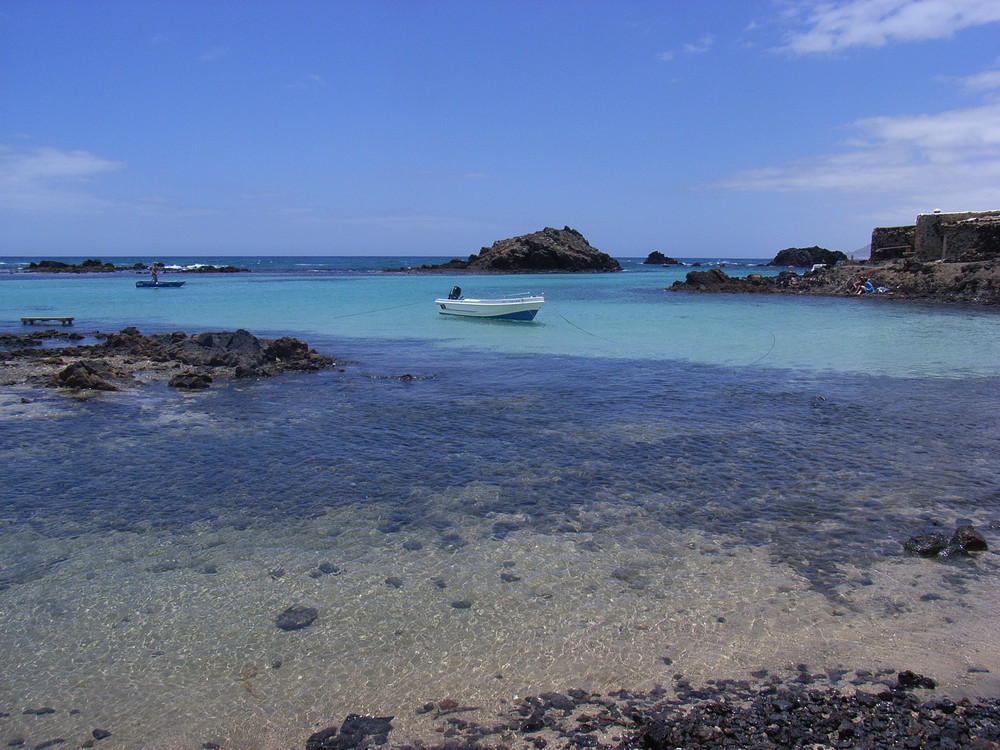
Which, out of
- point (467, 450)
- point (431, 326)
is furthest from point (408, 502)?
point (431, 326)

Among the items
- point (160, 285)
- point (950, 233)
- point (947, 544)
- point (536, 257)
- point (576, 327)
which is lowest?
point (947, 544)

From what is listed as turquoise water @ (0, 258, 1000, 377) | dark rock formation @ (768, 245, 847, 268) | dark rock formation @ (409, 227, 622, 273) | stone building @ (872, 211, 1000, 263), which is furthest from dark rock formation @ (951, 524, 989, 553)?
dark rock formation @ (768, 245, 847, 268)

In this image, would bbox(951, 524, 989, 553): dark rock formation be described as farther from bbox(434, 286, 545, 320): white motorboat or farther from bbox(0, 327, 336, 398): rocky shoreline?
bbox(434, 286, 545, 320): white motorboat

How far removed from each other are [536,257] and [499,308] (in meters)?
66.5

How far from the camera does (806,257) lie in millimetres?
115438

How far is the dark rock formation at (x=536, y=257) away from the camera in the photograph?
95312mm

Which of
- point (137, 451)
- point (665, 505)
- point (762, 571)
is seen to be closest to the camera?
point (762, 571)

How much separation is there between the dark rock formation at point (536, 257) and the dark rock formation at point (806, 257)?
36.3 meters

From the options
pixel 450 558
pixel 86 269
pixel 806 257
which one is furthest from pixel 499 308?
pixel 806 257

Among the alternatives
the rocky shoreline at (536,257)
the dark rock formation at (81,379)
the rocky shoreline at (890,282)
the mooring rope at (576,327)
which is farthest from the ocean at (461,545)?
the rocky shoreline at (536,257)

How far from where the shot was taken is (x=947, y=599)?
19.3ft

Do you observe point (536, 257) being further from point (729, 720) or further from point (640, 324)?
point (729, 720)

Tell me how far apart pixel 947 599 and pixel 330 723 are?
507cm

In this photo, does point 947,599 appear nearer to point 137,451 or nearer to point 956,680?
point 956,680
